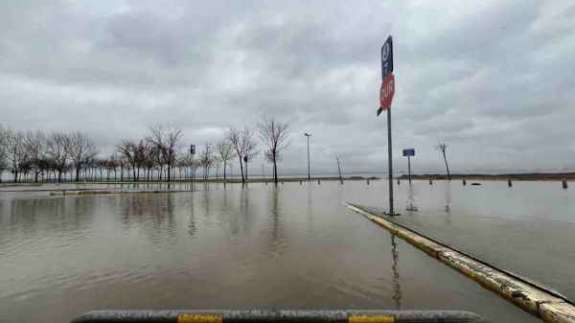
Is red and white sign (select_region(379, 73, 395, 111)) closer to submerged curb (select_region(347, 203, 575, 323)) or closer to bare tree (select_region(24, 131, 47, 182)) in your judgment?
submerged curb (select_region(347, 203, 575, 323))

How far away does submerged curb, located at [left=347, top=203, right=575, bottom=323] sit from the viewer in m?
3.18

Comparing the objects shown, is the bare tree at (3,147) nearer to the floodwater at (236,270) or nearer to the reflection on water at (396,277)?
the floodwater at (236,270)

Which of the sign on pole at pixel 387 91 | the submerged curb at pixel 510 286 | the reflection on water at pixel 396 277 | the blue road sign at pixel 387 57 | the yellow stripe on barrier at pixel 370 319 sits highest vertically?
the blue road sign at pixel 387 57

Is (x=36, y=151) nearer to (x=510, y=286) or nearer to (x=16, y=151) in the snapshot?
(x=16, y=151)

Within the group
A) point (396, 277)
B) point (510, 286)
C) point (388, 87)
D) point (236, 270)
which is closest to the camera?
point (510, 286)

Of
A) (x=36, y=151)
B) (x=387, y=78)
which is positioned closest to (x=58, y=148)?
(x=36, y=151)

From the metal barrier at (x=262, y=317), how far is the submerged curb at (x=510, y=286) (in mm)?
1115

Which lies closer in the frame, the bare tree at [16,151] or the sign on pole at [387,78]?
the sign on pole at [387,78]

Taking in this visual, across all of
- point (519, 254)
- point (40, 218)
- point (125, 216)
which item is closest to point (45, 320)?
point (519, 254)

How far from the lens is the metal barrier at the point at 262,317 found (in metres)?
2.79

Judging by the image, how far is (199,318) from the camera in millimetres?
2801

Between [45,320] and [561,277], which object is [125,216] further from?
[561,277]

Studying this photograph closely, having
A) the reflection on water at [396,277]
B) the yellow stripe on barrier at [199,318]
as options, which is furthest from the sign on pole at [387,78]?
the yellow stripe on barrier at [199,318]

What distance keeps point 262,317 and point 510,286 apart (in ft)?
10.8
